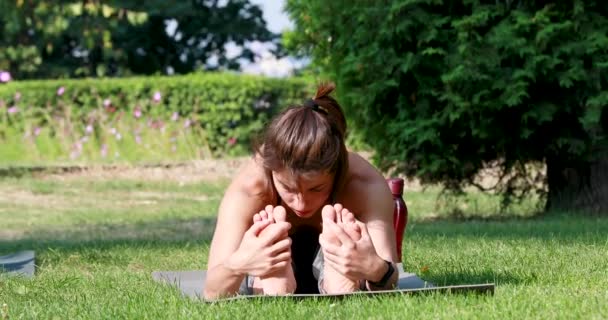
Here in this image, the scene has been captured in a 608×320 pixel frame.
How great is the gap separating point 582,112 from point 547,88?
1.10ft

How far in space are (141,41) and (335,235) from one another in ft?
80.3

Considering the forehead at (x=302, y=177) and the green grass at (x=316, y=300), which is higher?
the forehead at (x=302, y=177)

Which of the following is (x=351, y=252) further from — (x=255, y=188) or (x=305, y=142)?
(x=255, y=188)

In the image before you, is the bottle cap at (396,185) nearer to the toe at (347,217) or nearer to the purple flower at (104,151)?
the toe at (347,217)

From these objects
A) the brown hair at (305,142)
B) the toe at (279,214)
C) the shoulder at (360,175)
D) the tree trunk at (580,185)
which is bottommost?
the tree trunk at (580,185)

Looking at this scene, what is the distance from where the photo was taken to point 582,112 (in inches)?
329

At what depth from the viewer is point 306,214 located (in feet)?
14.0

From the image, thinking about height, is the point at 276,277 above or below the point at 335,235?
below

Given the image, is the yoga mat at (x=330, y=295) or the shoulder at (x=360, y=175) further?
the shoulder at (x=360, y=175)

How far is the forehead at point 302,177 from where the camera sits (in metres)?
3.95

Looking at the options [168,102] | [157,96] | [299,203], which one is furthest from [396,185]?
[168,102]

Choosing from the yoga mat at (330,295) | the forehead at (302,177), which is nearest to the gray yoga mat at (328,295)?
the yoga mat at (330,295)

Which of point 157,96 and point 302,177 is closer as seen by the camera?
point 302,177

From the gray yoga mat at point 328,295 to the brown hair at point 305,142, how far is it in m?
0.49
